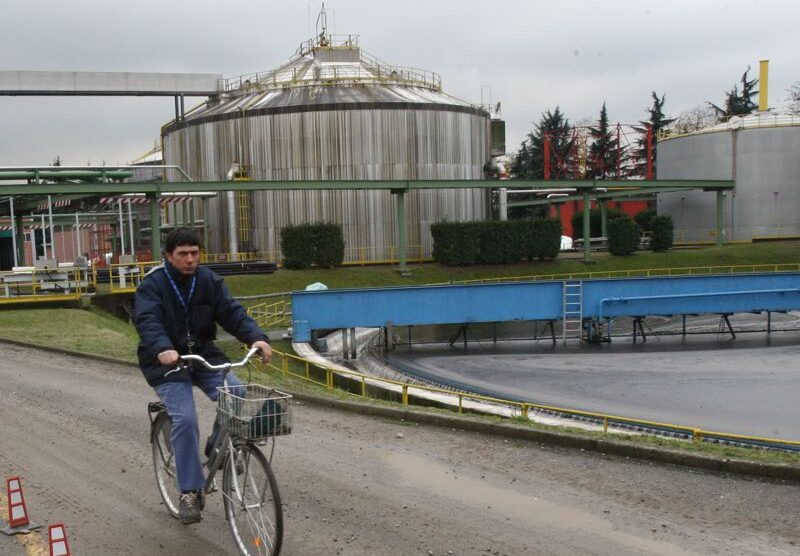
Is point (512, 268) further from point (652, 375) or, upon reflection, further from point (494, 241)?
point (652, 375)

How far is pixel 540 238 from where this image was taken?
161 ft

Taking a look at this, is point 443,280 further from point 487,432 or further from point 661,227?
point 487,432

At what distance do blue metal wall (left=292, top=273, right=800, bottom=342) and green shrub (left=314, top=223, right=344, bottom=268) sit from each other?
1796cm

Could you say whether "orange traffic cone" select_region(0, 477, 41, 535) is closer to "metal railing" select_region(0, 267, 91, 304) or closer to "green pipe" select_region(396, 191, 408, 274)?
"metal railing" select_region(0, 267, 91, 304)

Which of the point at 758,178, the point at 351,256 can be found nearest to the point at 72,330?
the point at 351,256

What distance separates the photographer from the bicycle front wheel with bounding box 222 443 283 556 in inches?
188

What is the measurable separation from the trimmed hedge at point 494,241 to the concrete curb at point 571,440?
36386mm

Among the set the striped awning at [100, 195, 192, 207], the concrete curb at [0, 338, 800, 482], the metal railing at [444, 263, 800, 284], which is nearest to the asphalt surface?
the concrete curb at [0, 338, 800, 482]

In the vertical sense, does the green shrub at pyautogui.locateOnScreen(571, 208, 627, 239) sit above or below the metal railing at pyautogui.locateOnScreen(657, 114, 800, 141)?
below

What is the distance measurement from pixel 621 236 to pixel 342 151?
19.6 m

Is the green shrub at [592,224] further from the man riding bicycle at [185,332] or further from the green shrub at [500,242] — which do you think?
the man riding bicycle at [185,332]

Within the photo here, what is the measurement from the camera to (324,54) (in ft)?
180

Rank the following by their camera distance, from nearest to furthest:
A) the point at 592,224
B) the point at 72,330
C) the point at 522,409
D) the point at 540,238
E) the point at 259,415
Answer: the point at 259,415, the point at 522,409, the point at 72,330, the point at 540,238, the point at 592,224

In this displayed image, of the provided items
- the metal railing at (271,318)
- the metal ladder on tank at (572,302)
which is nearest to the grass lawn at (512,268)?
the metal railing at (271,318)
